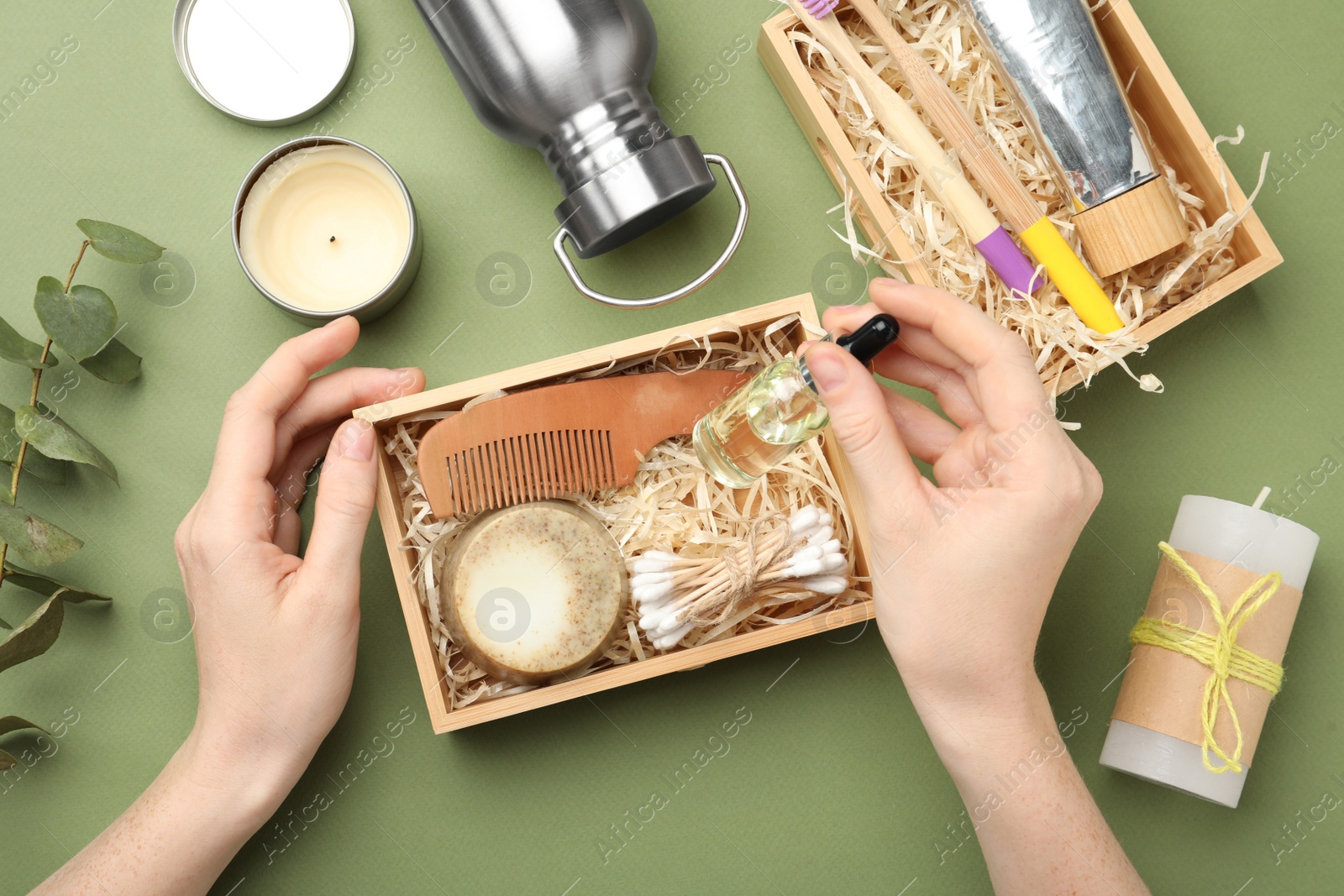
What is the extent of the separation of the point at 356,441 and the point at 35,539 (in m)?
0.48

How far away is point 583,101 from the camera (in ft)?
3.48

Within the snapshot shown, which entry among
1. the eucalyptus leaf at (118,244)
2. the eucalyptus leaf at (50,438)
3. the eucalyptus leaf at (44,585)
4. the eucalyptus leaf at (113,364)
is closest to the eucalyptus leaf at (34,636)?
the eucalyptus leaf at (44,585)

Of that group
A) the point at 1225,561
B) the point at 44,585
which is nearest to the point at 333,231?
the point at 44,585

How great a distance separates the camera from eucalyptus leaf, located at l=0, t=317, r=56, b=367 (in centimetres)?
112

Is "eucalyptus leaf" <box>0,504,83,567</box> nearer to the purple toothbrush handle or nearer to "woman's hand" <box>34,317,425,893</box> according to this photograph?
"woman's hand" <box>34,317,425,893</box>

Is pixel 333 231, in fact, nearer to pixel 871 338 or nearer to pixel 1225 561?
pixel 871 338

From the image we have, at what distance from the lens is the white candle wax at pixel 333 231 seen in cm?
113

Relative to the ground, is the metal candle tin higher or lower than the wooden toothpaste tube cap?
higher

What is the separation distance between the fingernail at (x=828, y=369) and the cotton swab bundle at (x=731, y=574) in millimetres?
245

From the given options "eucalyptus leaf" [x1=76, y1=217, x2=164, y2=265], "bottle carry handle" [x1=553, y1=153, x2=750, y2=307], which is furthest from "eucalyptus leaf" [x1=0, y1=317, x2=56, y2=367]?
"bottle carry handle" [x1=553, y1=153, x2=750, y2=307]

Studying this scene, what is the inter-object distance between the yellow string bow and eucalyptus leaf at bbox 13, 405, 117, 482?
4.55 ft

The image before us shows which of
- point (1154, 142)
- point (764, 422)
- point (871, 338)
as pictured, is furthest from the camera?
point (1154, 142)

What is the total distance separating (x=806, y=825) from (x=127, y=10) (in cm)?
154

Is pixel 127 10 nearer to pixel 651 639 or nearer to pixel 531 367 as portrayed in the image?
pixel 531 367
